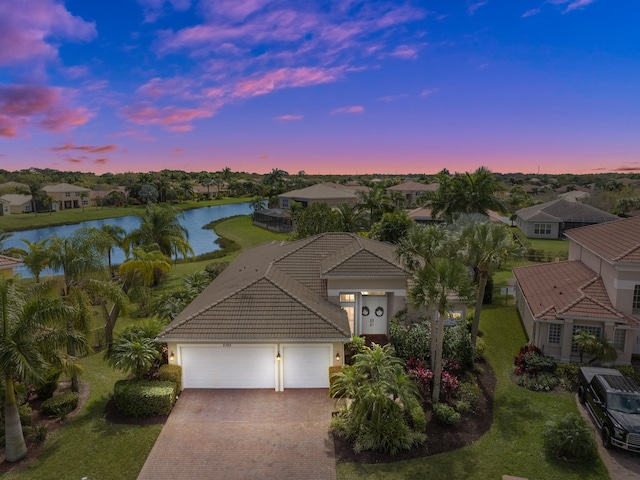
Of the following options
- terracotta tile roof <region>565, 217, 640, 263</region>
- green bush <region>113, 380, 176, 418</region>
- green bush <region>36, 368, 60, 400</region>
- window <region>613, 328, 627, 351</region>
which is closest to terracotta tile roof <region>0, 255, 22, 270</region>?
green bush <region>36, 368, 60, 400</region>

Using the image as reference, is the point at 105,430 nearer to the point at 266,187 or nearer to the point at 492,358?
the point at 492,358

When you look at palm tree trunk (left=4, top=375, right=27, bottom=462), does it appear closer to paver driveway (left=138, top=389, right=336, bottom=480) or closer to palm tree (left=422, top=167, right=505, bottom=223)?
paver driveway (left=138, top=389, right=336, bottom=480)

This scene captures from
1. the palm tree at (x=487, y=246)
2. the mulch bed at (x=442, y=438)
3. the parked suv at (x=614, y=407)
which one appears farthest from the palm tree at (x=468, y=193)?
the mulch bed at (x=442, y=438)

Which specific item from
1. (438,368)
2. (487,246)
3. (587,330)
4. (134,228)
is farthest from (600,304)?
(134,228)

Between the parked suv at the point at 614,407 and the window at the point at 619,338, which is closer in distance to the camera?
the parked suv at the point at 614,407

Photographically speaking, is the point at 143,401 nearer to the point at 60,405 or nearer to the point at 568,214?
the point at 60,405

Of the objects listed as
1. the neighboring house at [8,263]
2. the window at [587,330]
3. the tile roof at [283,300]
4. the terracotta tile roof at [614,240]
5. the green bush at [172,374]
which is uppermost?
the terracotta tile roof at [614,240]

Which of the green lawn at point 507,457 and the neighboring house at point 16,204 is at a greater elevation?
the neighboring house at point 16,204

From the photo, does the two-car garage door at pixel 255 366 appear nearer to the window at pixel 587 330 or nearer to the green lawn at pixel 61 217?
the window at pixel 587 330
